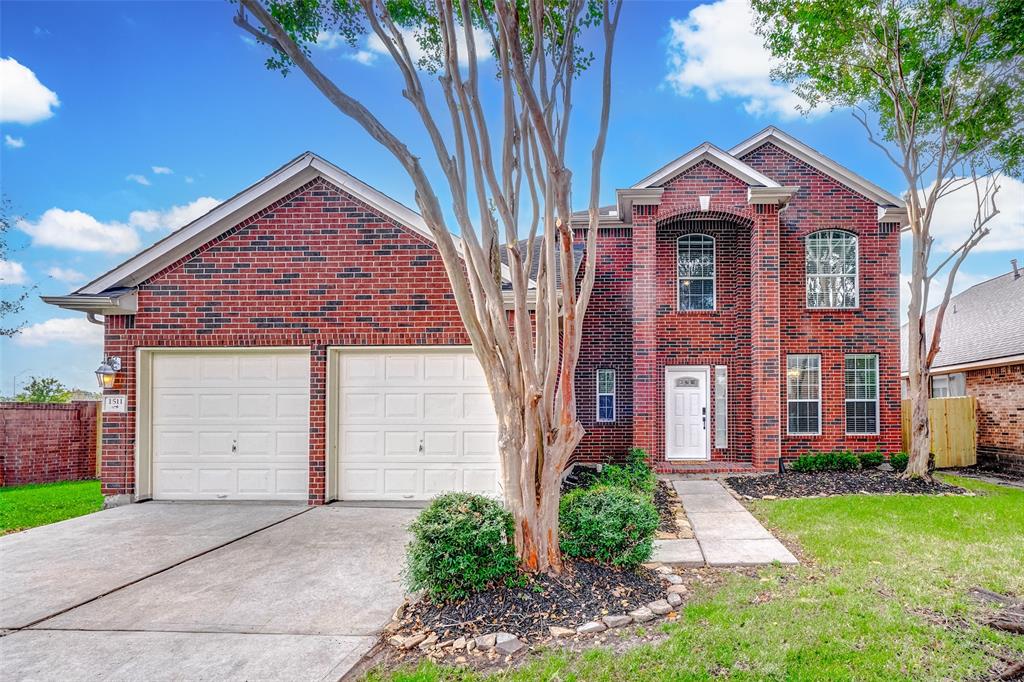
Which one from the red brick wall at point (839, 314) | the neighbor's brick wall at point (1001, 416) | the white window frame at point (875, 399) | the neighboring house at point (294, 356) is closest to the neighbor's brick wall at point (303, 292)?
the neighboring house at point (294, 356)

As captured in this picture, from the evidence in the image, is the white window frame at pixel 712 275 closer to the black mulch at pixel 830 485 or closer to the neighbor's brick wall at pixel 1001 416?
the black mulch at pixel 830 485

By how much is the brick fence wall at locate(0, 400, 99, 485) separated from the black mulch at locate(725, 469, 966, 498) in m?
13.8

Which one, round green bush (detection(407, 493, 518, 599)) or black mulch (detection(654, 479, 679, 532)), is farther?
black mulch (detection(654, 479, 679, 532))

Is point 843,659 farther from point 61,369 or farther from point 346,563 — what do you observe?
point 61,369

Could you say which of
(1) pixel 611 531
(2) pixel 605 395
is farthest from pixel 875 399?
(1) pixel 611 531

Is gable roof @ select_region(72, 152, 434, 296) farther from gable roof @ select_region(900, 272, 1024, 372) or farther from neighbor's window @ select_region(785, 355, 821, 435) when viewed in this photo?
gable roof @ select_region(900, 272, 1024, 372)

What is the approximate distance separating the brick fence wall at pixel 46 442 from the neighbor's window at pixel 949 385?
860 inches

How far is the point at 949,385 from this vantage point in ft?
48.4

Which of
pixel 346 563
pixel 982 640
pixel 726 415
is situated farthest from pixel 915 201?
pixel 346 563

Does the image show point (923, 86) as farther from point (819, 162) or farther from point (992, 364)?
point (992, 364)

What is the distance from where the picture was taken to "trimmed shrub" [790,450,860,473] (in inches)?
424

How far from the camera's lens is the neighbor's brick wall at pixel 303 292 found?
7.96m

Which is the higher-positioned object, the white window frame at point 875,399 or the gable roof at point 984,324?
the gable roof at point 984,324

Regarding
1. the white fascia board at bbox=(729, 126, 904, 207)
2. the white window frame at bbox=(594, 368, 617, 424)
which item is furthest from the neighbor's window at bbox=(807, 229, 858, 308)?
the white window frame at bbox=(594, 368, 617, 424)
